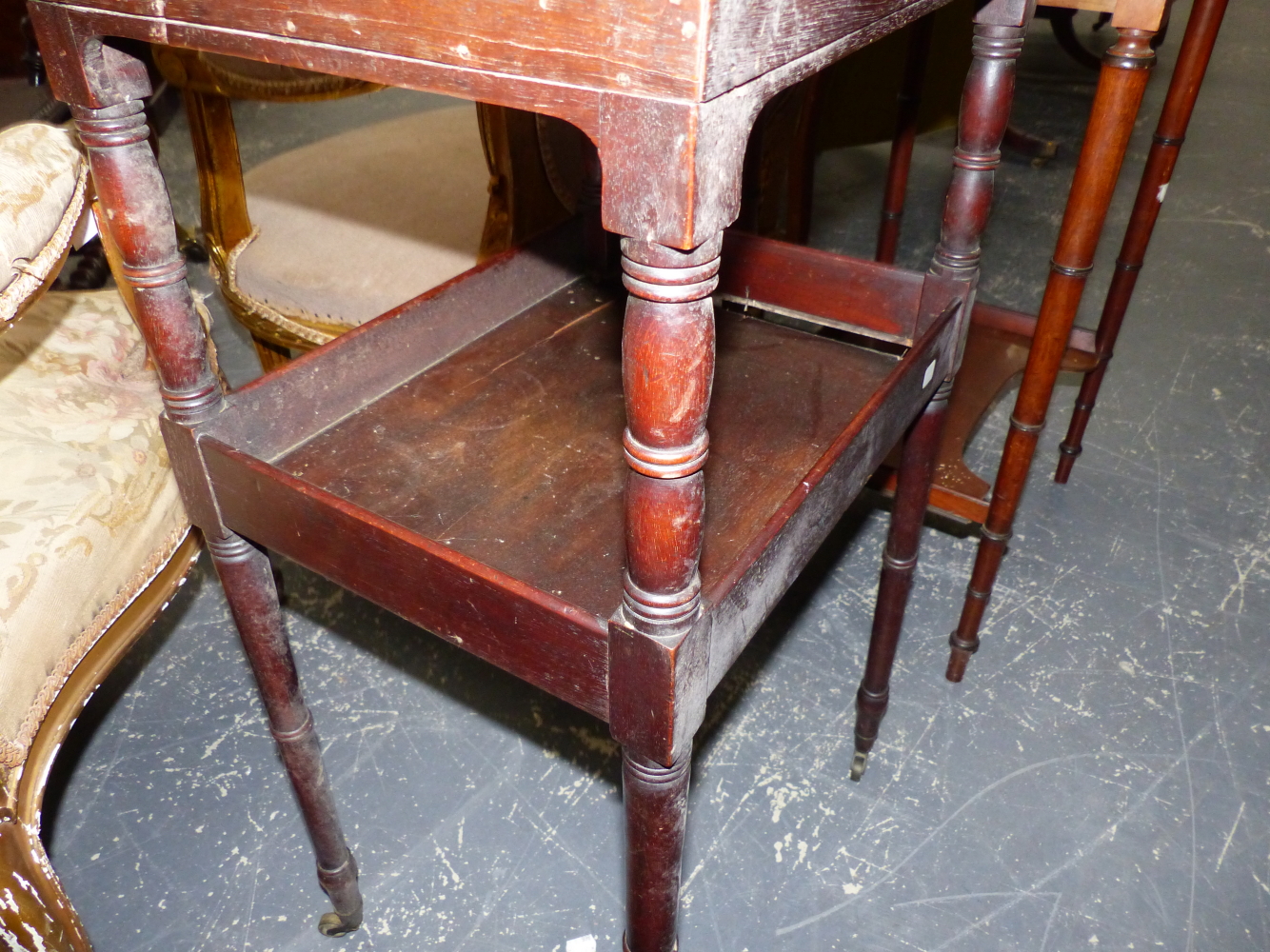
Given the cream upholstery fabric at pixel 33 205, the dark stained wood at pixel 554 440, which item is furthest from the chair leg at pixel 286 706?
the cream upholstery fabric at pixel 33 205

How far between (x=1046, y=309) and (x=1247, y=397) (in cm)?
128

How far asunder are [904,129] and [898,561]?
0.94 meters

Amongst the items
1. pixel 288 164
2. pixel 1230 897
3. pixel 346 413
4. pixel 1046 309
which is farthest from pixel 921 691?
pixel 288 164

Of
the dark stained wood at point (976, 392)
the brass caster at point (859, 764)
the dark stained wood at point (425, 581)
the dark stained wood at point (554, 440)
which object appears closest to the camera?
the dark stained wood at point (425, 581)

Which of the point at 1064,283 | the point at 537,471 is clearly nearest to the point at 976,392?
the point at 1064,283

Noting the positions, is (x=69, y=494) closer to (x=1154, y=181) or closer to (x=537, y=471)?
(x=537, y=471)

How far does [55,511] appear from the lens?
0.99 metres

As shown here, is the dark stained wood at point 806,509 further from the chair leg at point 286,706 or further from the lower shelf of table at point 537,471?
the chair leg at point 286,706

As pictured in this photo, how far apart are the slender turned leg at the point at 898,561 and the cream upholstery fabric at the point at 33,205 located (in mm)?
905

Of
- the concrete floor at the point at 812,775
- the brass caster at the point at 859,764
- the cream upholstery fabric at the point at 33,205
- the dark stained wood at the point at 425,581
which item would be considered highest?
the cream upholstery fabric at the point at 33,205

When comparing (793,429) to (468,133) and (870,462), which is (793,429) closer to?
(870,462)

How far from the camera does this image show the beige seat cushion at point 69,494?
3.06ft

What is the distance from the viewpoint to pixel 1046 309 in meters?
1.28

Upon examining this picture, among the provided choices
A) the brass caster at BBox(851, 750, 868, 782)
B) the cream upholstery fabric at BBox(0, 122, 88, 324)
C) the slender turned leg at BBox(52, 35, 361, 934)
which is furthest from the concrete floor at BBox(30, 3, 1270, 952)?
the cream upholstery fabric at BBox(0, 122, 88, 324)
